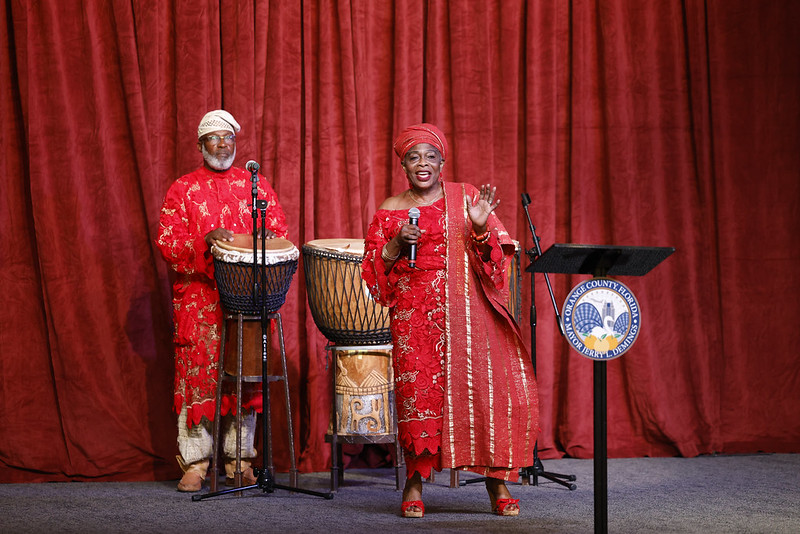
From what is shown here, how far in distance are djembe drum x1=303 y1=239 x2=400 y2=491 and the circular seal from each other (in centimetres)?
186

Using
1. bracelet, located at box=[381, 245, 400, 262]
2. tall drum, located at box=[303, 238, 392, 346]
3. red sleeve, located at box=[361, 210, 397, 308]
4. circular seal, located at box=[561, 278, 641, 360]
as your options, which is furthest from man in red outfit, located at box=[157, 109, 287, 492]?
circular seal, located at box=[561, 278, 641, 360]

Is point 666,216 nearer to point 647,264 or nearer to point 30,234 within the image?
point 647,264

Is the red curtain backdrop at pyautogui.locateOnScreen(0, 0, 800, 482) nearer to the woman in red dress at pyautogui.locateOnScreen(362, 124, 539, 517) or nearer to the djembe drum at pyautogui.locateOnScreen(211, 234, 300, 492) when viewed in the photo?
the djembe drum at pyautogui.locateOnScreen(211, 234, 300, 492)

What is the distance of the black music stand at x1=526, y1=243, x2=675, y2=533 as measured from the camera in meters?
2.55

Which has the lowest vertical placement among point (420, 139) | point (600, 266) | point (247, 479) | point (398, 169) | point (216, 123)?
point (247, 479)

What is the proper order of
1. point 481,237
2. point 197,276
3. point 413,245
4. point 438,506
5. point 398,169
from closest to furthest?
point 413,245, point 481,237, point 438,506, point 197,276, point 398,169

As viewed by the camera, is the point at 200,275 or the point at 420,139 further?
the point at 200,275

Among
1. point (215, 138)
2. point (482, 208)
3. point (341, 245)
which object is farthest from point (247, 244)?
point (482, 208)

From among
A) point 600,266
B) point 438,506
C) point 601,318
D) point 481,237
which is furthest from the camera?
point 438,506

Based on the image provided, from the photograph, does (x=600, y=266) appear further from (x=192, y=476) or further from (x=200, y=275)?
(x=192, y=476)

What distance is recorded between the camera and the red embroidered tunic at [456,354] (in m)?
3.46

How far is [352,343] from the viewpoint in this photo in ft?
14.1

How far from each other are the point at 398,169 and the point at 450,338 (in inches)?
75.3

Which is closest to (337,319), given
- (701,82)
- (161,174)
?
(161,174)
